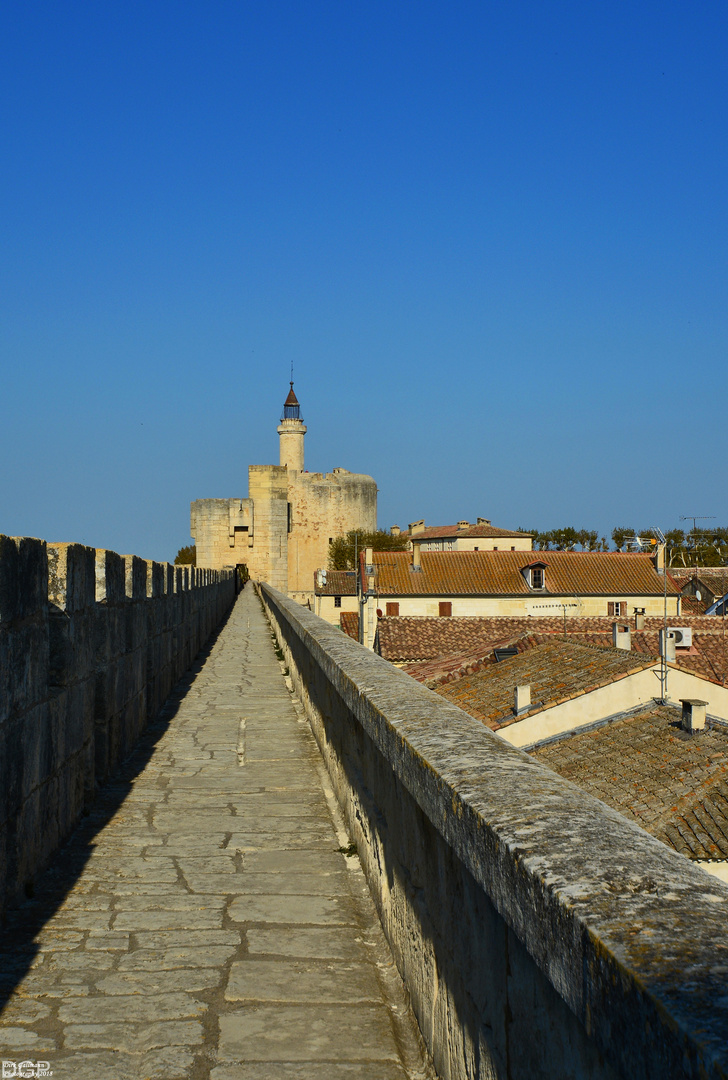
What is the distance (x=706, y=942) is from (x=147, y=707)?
21.6ft

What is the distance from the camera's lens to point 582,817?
1758 millimetres

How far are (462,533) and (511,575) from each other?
37848 mm

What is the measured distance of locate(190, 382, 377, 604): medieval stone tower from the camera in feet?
185

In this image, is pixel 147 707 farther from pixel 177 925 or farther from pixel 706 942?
pixel 706 942

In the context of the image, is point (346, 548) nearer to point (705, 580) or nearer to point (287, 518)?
point (287, 518)

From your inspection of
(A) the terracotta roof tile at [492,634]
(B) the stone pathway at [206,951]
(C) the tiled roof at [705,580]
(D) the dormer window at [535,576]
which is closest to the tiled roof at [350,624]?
(A) the terracotta roof tile at [492,634]

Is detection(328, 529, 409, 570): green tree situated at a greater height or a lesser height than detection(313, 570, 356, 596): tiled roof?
greater

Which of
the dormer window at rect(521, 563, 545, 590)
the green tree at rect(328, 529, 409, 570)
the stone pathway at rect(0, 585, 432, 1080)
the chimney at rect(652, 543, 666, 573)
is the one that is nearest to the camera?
the stone pathway at rect(0, 585, 432, 1080)

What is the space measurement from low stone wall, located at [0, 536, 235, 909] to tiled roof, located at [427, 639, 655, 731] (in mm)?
13031

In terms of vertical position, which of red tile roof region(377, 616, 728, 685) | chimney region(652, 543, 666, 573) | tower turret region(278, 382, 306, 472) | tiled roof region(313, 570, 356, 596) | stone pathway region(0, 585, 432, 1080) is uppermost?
tower turret region(278, 382, 306, 472)

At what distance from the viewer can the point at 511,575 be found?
46938mm

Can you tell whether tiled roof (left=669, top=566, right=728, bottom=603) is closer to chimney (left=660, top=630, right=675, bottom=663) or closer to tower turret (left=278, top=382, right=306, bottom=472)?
tower turret (left=278, top=382, right=306, bottom=472)

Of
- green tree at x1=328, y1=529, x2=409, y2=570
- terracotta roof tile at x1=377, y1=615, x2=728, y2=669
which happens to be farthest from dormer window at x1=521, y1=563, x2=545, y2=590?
green tree at x1=328, y1=529, x2=409, y2=570

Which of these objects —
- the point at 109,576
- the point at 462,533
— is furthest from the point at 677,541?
the point at 109,576
